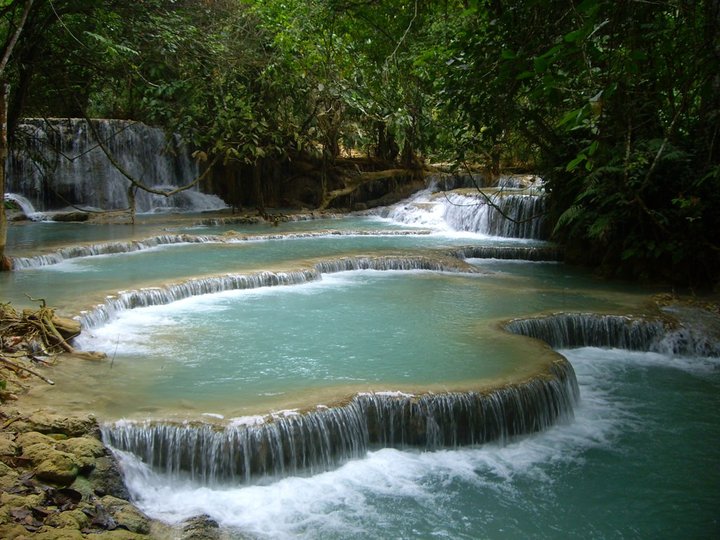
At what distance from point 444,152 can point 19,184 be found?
52.1ft

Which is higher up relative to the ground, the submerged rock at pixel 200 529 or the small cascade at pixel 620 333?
the small cascade at pixel 620 333

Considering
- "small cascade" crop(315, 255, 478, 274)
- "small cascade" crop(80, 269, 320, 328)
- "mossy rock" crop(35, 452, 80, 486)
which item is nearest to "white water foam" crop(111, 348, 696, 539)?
"mossy rock" crop(35, 452, 80, 486)

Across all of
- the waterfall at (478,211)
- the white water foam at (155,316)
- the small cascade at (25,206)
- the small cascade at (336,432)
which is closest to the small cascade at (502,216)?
the waterfall at (478,211)

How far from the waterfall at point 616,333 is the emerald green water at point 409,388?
168 millimetres

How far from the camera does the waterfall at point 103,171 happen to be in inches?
783

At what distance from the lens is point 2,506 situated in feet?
12.5

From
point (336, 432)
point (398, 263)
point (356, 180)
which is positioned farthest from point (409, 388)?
point (356, 180)

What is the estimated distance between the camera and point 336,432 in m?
5.56

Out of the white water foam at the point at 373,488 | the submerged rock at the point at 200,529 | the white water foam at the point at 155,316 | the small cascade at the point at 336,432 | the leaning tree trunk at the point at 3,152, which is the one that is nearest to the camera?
the submerged rock at the point at 200,529

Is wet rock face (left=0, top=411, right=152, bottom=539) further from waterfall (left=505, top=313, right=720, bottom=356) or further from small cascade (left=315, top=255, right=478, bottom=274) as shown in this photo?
small cascade (left=315, top=255, right=478, bottom=274)

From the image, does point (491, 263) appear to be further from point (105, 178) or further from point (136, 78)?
point (105, 178)

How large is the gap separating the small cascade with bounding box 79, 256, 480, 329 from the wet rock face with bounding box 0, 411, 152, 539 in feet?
10.5

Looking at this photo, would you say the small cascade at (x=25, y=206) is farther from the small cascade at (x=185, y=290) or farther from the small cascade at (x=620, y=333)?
the small cascade at (x=620, y=333)

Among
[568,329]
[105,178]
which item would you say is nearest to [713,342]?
[568,329]
